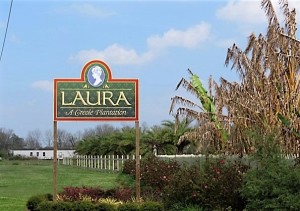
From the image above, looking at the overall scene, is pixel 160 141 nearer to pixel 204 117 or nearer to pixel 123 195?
pixel 204 117

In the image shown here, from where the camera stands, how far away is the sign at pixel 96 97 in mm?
16828

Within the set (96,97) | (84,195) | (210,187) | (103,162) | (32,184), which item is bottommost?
(32,184)

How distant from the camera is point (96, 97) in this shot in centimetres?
1694

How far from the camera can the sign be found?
1683 cm

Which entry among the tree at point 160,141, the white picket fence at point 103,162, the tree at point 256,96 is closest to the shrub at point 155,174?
the tree at point 256,96

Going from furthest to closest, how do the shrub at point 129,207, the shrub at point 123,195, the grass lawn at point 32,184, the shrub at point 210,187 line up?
1. the grass lawn at point 32,184
2. the shrub at point 123,195
3. the shrub at point 210,187
4. the shrub at point 129,207

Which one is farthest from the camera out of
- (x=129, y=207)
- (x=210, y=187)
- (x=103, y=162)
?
(x=103, y=162)

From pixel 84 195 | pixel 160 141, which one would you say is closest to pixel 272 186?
pixel 84 195

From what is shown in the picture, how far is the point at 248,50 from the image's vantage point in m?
26.7

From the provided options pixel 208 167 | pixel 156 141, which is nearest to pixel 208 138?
pixel 208 167

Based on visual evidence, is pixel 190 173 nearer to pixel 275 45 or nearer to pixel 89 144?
pixel 275 45

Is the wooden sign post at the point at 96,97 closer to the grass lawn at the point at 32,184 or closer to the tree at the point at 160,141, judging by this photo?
the grass lawn at the point at 32,184

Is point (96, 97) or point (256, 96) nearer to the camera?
point (96, 97)

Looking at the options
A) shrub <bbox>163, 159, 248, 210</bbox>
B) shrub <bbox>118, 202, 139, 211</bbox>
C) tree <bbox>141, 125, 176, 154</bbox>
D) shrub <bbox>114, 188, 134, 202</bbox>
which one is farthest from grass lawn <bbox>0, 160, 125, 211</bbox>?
tree <bbox>141, 125, 176, 154</bbox>
